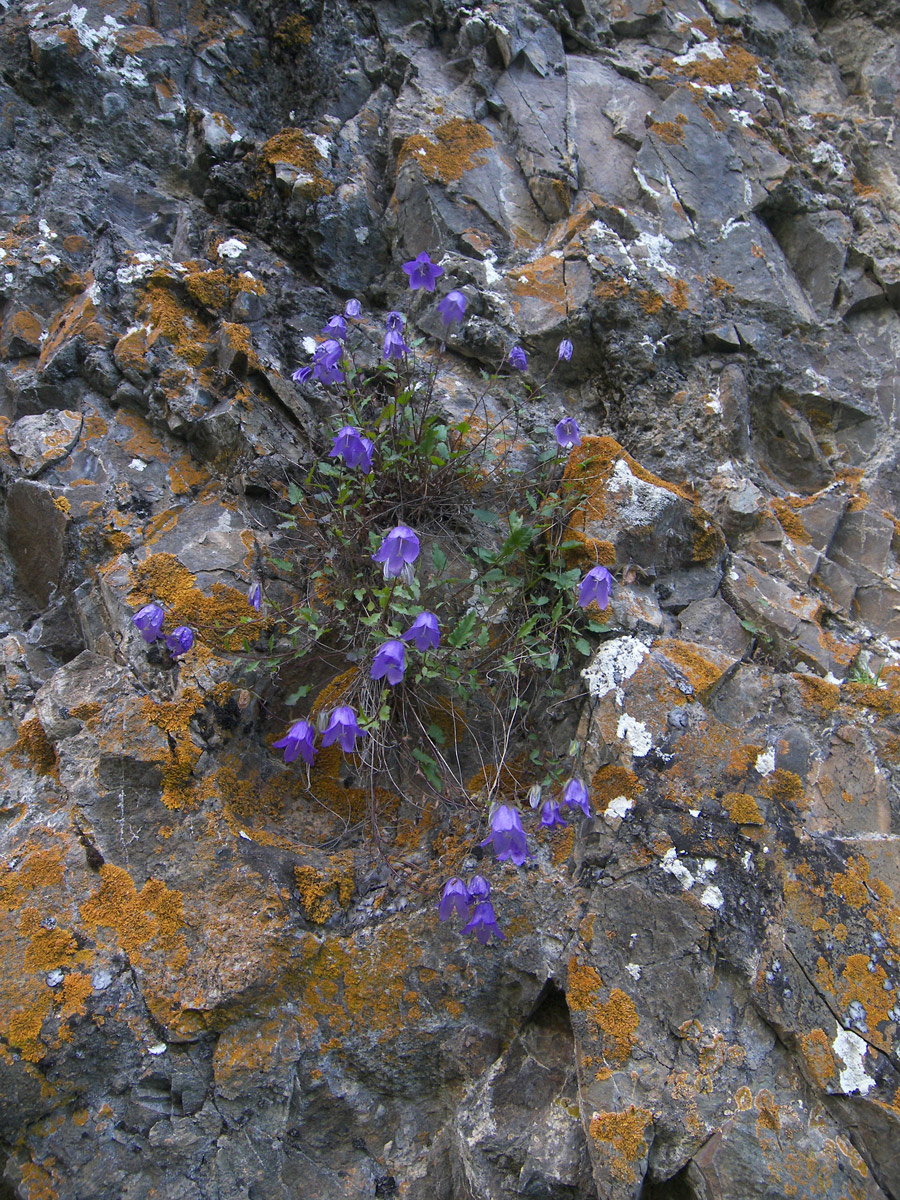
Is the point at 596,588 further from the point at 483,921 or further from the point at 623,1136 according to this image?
the point at 623,1136

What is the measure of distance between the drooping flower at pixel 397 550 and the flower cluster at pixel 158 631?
2.44 feet

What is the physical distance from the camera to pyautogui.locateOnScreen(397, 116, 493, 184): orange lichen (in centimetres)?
375

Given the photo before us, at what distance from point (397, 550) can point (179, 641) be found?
0.84 m

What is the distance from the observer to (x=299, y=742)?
8.00 ft

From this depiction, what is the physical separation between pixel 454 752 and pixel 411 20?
14.3 feet

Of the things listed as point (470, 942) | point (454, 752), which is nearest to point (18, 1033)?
point (470, 942)

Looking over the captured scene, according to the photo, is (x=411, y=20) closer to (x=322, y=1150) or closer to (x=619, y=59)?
(x=619, y=59)

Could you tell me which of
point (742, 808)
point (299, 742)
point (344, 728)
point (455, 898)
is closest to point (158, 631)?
point (299, 742)

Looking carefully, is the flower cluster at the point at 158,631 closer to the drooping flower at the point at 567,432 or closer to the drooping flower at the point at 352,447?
the drooping flower at the point at 352,447

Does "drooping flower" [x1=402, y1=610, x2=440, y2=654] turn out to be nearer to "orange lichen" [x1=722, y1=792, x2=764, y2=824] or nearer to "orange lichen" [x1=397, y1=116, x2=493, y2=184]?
"orange lichen" [x1=722, y1=792, x2=764, y2=824]

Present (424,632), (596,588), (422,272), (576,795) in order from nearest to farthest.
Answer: (576,795) < (424,632) < (596,588) < (422,272)

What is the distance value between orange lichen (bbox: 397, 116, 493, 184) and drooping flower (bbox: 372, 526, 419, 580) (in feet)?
7.80

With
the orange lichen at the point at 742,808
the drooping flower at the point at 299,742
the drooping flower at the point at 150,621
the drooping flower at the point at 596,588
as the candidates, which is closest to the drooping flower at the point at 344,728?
the drooping flower at the point at 299,742

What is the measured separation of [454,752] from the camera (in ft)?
9.00
